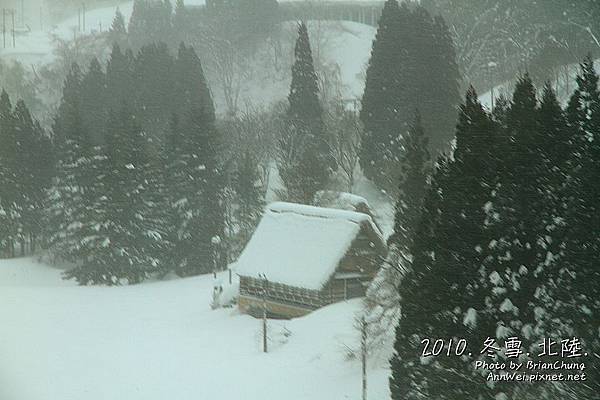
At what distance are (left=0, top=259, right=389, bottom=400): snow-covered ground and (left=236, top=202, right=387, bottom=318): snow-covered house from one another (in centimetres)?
132

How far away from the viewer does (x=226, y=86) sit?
58.1 metres

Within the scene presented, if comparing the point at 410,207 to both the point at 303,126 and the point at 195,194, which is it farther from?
the point at 303,126

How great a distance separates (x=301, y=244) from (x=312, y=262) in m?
1.05

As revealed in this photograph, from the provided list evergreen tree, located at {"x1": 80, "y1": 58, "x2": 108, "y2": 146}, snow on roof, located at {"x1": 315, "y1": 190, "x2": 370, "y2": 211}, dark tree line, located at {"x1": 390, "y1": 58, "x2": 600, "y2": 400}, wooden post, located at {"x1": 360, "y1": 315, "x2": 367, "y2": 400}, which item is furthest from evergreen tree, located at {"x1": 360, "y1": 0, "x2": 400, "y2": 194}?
dark tree line, located at {"x1": 390, "y1": 58, "x2": 600, "y2": 400}

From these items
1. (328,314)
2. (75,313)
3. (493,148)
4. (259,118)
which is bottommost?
(75,313)

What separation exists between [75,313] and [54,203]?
10.9 metres

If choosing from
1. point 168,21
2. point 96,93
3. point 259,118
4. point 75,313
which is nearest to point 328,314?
point 75,313

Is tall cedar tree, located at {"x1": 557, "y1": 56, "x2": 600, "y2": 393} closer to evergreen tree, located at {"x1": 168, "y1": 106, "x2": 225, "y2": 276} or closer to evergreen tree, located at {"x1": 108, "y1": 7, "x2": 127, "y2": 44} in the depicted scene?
evergreen tree, located at {"x1": 168, "y1": 106, "x2": 225, "y2": 276}

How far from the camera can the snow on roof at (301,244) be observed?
22875 millimetres

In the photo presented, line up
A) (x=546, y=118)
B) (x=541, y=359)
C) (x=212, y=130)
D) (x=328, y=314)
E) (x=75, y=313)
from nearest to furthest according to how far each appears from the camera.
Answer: (x=541, y=359) → (x=546, y=118) → (x=328, y=314) → (x=75, y=313) → (x=212, y=130)

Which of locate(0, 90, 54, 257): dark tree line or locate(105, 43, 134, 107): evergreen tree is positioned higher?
locate(105, 43, 134, 107): evergreen tree

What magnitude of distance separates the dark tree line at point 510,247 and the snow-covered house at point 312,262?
11.1 m

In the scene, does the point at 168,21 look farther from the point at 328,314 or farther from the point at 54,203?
the point at 328,314

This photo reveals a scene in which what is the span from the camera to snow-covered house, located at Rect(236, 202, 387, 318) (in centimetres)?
2287
